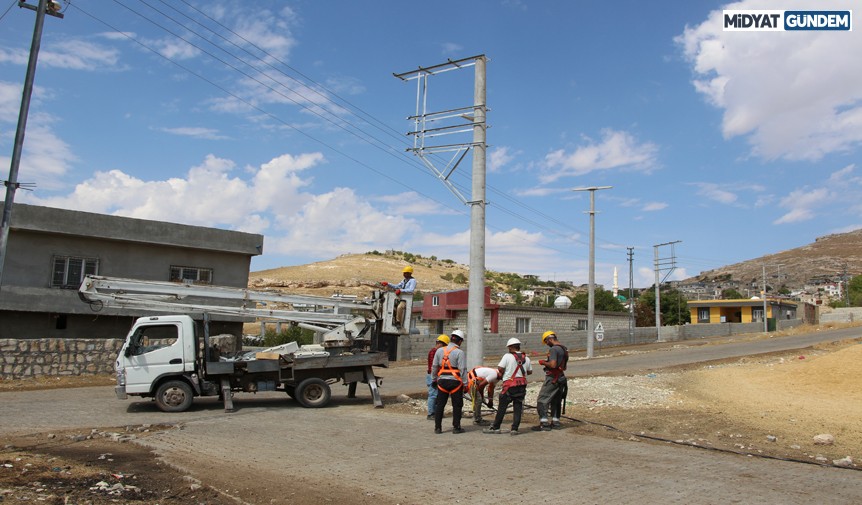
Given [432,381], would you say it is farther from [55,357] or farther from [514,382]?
[55,357]

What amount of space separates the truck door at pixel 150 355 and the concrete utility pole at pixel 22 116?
9.61 feet

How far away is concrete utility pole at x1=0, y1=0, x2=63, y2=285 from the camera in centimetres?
1241

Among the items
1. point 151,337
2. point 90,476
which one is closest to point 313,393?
point 151,337

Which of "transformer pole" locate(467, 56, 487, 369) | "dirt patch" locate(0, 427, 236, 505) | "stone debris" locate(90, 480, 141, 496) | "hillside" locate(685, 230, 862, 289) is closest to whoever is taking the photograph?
"dirt patch" locate(0, 427, 236, 505)

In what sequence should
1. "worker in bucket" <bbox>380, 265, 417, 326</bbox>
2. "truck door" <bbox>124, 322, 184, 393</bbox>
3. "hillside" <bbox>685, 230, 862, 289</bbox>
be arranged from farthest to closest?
1. "hillside" <bbox>685, 230, 862, 289</bbox>
2. "worker in bucket" <bbox>380, 265, 417, 326</bbox>
3. "truck door" <bbox>124, 322, 184, 393</bbox>

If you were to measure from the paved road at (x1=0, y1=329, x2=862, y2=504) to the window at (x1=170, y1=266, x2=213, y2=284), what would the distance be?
14620mm

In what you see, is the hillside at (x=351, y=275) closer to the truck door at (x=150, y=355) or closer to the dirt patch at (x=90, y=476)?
the truck door at (x=150, y=355)

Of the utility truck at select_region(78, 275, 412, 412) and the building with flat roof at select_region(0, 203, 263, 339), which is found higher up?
the building with flat roof at select_region(0, 203, 263, 339)

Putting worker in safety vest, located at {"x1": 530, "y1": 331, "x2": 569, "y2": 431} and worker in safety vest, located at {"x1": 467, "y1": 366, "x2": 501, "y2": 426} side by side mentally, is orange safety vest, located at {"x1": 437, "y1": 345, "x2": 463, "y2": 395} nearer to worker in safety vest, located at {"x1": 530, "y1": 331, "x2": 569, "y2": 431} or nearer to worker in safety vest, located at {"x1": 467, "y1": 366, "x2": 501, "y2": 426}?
worker in safety vest, located at {"x1": 467, "y1": 366, "x2": 501, "y2": 426}

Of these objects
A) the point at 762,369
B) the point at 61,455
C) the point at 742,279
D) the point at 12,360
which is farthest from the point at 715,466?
the point at 742,279

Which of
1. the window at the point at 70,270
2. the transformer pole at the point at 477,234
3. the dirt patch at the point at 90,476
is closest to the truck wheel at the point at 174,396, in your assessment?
the dirt patch at the point at 90,476

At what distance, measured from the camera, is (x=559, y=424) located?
1220cm

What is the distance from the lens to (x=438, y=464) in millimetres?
8961

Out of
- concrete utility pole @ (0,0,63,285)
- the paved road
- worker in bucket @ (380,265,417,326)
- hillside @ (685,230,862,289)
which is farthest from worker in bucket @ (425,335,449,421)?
hillside @ (685,230,862,289)
